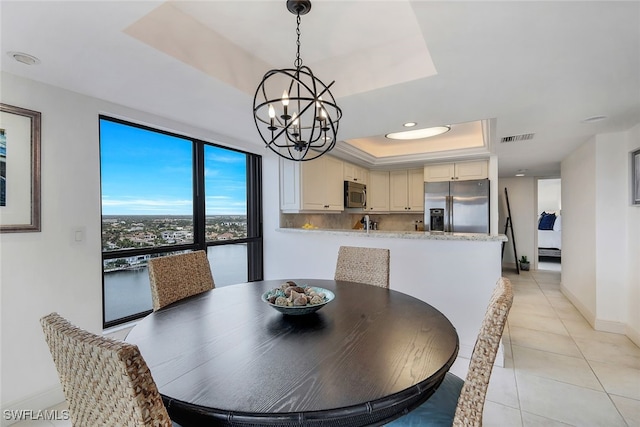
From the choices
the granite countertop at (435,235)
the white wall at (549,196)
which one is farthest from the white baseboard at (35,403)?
the white wall at (549,196)

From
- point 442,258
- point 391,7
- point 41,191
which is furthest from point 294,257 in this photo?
point 391,7

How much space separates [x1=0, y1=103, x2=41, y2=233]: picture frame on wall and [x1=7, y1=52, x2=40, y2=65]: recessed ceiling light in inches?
13.1

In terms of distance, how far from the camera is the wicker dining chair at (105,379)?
64 centimetres

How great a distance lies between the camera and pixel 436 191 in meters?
4.70

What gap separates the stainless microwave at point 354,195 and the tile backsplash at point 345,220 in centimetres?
40

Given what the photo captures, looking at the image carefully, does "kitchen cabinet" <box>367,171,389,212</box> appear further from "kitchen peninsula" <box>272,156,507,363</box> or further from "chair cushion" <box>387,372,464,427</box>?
"chair cushion" <box>387,372,464,427</box>

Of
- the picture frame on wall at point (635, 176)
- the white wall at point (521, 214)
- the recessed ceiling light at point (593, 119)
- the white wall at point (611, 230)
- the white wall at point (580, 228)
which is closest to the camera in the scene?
the recessed ceiling light at point (593, 119)

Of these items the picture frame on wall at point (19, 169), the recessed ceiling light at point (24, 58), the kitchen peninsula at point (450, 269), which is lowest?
the kitchen peninsula at point (450, 269)

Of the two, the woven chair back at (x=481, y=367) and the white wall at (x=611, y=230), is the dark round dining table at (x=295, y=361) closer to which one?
the woven chair back at (x=481, y=367)

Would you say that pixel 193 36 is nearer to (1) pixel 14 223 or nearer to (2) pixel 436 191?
(1) pixel 14 223

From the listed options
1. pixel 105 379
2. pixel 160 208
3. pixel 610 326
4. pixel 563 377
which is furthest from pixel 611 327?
pixel 160 208

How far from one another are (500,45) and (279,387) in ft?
6.13

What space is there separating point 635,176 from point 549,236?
18.1 feet

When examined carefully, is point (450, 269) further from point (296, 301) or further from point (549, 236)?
point (549, 236)
